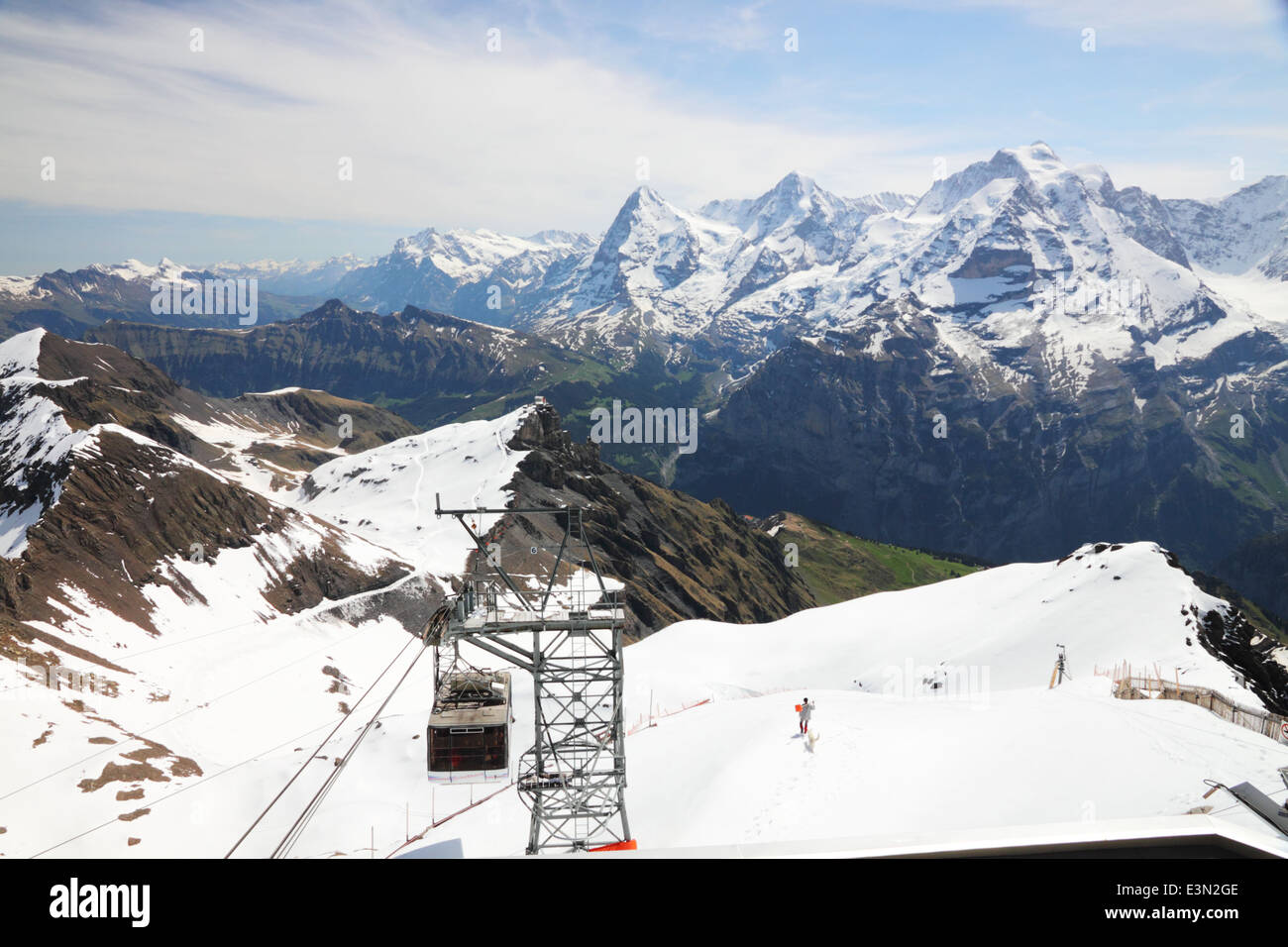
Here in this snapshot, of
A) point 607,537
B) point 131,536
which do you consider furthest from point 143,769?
point 607,537

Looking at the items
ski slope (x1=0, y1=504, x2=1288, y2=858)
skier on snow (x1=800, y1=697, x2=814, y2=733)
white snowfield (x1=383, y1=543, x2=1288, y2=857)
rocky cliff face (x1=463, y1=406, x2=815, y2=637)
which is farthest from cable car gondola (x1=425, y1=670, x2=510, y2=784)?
rocky cliff face (x1=463, y1=406, x2=815, y2=637)

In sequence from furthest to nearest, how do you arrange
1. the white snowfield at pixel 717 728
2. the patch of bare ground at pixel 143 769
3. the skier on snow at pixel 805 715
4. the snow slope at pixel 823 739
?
1. the patch of bare ground at pixel 143 769
2. the skier on snow at pixel 805 715
3. the white snowfield at pixel 717 728
4. the snow slope at pixel 823 739

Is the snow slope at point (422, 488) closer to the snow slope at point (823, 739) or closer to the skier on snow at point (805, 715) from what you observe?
the snow slope at point (823, 739)

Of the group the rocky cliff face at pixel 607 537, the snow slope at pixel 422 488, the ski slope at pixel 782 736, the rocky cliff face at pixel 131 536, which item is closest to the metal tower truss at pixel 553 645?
the ski slope at pixel 782 736

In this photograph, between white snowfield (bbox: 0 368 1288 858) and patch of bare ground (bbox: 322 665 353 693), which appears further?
patch of bare ground (bbox: 322 665 353 693)

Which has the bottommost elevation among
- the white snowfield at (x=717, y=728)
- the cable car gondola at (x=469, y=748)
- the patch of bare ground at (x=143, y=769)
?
the patch of bare ground at (x=143, y=769)

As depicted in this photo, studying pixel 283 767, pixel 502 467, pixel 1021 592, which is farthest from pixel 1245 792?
pixel 502 467

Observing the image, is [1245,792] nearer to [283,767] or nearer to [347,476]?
[283,767]

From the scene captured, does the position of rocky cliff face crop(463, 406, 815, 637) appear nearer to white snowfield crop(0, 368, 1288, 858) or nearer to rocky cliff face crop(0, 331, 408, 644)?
rocky cliff face crop(0, 331, 408, 644)

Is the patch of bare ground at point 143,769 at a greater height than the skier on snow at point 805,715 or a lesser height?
lesser
